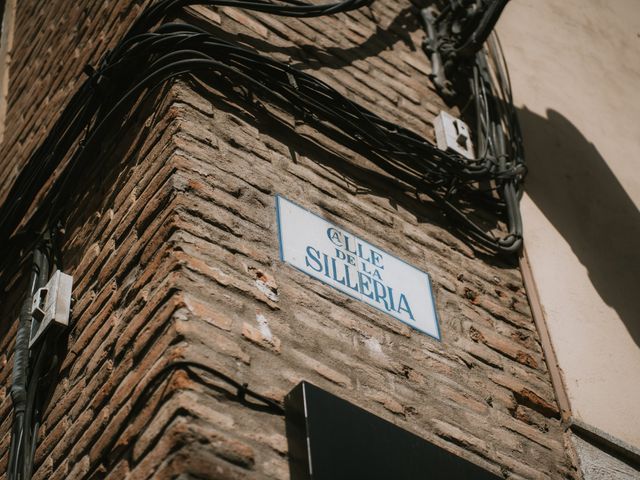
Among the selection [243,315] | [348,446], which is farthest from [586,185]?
[348,446]

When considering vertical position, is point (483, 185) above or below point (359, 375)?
above

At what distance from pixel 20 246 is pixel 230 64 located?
3.89 ft

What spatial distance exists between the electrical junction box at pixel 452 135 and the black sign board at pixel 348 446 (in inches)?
75.1

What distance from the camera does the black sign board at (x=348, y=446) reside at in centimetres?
253

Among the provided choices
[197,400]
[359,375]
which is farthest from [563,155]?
[197,400]

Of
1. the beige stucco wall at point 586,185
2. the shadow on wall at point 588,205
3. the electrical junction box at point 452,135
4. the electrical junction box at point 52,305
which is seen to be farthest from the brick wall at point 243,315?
the shadow on wall at point 588,205

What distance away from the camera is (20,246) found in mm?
3926

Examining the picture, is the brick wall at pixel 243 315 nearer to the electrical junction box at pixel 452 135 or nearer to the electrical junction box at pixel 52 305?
the electrical junction box at pixel 52 305

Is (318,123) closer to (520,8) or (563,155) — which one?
(563,155)

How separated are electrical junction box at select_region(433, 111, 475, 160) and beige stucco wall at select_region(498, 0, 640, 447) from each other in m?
0.43

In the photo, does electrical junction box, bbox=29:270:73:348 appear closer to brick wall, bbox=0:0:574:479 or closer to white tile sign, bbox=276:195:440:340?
brick wall, bbox=0:0:574:479

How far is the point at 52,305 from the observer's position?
3.33 meters

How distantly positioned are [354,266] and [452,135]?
4.38 ft

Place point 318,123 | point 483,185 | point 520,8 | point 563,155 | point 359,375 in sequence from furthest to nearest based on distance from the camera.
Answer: point 520,8 → point 563,155 → point 483,185 → point 318,123 → point 359,375
